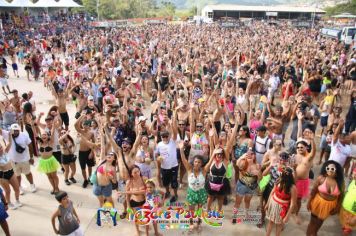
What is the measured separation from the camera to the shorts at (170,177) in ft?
17.9

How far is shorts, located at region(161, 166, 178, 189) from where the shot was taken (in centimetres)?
545

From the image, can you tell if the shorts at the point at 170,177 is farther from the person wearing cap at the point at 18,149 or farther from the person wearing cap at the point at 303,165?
the person wearing cap at the point at 18,149

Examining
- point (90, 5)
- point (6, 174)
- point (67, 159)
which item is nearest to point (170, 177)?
point (67, 159)

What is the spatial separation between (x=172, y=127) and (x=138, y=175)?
62.3 inches

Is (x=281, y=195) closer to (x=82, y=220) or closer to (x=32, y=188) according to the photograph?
(x=82, y=220)

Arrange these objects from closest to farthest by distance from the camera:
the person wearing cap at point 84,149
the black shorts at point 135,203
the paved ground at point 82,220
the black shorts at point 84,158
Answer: the black shorts at point 135,203
the paved ground at point 82,220
the person wearing cap at point 84,149
the black shorts at point 84,158

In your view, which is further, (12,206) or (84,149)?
(84,149)

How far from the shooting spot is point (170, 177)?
18.1 feet

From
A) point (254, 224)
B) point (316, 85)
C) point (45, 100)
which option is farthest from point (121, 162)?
point (45, 100)

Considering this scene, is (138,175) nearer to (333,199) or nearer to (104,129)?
(104,129)

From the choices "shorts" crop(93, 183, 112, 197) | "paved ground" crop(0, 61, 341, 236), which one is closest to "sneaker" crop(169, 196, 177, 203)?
"paved ground" crop(0, 61, 341, 236)

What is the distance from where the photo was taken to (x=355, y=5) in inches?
2208

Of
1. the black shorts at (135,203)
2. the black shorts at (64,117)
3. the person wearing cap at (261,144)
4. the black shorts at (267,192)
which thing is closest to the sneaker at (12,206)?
the black shorts at (135,203)

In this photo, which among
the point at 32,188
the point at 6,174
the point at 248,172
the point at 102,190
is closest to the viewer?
the point at 248,172
